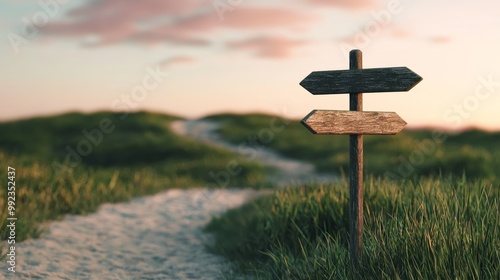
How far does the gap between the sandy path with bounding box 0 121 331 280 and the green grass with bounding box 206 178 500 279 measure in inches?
20.3

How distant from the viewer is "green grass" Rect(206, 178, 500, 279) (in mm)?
4137

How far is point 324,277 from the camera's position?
15.4 ft

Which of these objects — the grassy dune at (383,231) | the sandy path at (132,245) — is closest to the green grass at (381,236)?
the grassy dune at (383,231)

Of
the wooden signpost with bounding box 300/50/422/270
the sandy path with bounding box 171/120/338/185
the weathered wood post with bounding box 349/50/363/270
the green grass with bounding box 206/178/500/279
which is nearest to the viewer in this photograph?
the green grass with bounding box 206/178/500/279

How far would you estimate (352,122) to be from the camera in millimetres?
4875

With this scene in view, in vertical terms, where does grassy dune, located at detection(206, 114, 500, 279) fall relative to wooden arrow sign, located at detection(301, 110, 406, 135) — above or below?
below

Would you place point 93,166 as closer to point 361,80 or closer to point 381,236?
point 361,80

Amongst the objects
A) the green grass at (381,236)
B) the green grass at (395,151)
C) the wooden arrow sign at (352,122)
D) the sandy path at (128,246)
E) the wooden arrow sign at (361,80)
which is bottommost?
the sandy path at (128,246)

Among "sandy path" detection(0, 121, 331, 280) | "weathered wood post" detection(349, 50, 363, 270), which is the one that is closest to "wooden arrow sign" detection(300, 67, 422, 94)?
"weathered wood post" detection(349, 50, 363, 270)

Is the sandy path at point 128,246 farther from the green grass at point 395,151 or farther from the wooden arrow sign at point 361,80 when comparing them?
the wooden arrow sign at point 361,80

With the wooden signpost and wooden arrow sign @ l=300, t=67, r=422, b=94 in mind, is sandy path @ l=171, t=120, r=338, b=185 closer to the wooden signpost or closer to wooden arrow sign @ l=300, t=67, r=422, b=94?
the wooden signpost

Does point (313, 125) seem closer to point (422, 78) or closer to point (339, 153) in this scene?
point (422, 78)

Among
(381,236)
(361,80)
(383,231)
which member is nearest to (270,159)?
(383,231)

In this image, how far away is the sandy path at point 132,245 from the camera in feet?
21.7
